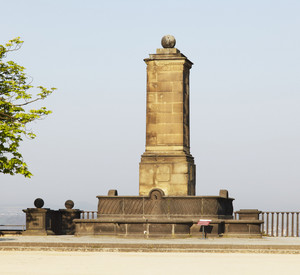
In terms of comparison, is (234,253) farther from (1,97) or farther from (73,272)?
(1,97)

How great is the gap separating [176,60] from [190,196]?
5971 millimetres

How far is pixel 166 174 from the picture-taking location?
99.5ft

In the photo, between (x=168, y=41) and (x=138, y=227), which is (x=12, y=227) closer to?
(x=138, y=227)

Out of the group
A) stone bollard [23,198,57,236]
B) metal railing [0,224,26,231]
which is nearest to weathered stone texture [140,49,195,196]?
stone bollard [23,198,57,236]

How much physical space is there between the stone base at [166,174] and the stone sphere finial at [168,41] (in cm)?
487

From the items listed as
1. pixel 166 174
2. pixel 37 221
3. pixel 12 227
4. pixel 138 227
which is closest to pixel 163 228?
pixel 138 227

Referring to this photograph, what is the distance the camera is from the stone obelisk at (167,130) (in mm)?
30266

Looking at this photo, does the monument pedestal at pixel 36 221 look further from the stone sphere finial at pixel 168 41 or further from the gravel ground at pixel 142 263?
the gravel ground at pixel 142 263

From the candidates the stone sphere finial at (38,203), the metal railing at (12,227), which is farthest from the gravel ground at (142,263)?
the metal railing at (12,227)

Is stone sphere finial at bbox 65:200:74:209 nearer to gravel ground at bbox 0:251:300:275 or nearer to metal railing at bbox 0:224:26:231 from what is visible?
metal railing at bbox 0:224:26:231

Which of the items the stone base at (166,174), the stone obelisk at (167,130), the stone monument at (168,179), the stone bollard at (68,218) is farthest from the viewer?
the stone bollard at (68,218)

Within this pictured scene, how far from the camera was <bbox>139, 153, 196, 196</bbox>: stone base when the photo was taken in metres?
30.1

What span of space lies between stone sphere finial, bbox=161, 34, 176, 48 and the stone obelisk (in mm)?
370

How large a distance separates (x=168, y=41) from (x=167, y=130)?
3.96 m
